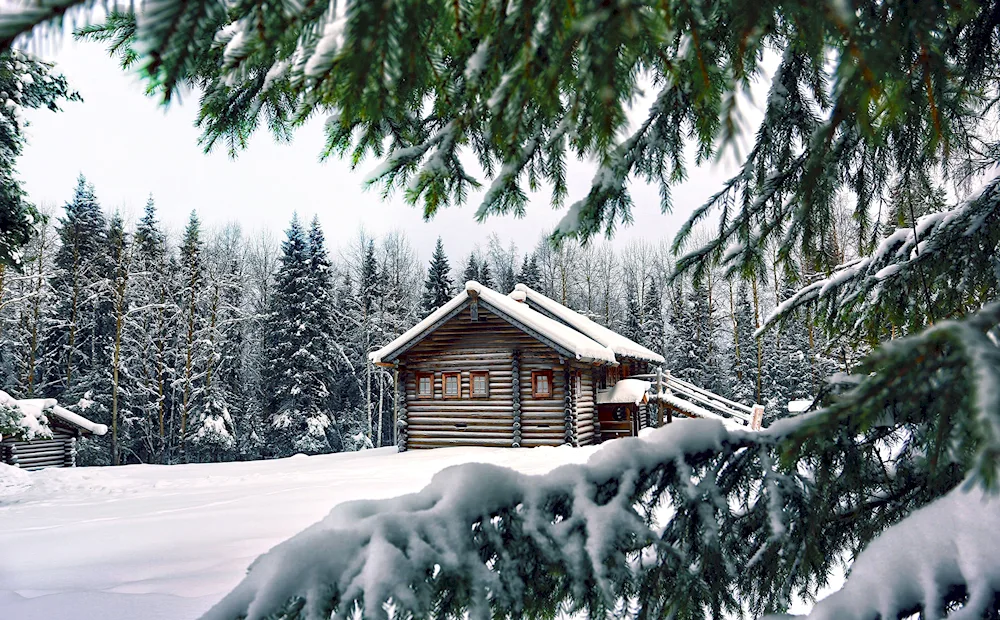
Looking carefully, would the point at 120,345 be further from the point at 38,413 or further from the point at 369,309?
the point at 38,413

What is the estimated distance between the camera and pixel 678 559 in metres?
1.59

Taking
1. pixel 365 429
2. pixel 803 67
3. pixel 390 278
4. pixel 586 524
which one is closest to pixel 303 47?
pixel 586 524

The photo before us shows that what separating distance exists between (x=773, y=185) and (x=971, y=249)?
97 cm

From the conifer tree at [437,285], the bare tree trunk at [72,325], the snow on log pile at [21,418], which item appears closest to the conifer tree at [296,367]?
the conifer tree at [437,285]

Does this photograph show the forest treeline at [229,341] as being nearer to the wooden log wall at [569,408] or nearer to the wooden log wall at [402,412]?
the wooden log wall at [569,408]

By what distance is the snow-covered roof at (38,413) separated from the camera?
1043 cm

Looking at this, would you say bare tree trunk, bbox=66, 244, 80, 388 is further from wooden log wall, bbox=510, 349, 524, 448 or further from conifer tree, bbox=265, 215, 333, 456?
wooden log wall, bbox=510, 349, 524, 448

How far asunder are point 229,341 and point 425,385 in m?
18.6

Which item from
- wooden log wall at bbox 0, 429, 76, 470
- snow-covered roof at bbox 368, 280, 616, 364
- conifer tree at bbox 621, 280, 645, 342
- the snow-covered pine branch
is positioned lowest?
wooden log wall at bbox 0, 429, 76, 470

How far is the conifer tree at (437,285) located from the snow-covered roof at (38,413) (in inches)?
752

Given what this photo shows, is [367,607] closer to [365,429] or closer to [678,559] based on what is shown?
[678,559]

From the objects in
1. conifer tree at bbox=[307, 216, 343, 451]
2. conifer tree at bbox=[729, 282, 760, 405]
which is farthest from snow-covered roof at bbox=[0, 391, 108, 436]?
conifer tree at bbox=[729, 282, 760, 405]

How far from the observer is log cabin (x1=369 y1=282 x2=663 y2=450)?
16.8m

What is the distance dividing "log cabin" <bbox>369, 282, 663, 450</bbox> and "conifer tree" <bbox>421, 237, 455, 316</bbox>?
16.8 meters
